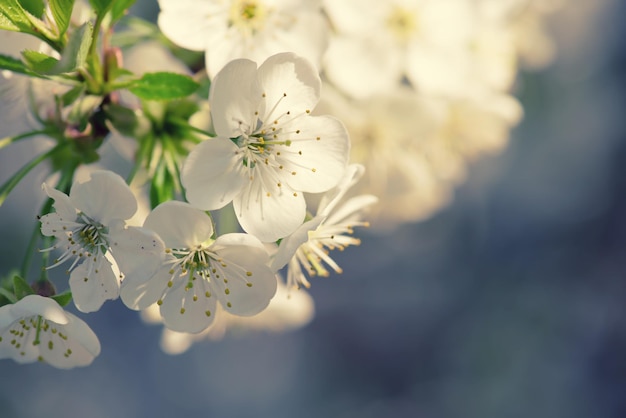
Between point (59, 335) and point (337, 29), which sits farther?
point (337, 29)

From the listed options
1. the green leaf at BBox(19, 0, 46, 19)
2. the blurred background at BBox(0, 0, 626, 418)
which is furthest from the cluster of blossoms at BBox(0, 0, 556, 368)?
the blurred background at BBox(0, 0, 626, 418)

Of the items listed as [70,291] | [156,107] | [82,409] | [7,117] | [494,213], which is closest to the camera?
[70,291]

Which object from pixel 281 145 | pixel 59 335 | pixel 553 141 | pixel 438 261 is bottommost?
pixel 59 335

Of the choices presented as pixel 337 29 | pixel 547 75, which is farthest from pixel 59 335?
pixel 547 75

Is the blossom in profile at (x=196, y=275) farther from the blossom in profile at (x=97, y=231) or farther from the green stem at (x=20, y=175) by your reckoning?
the green stem at (x=20, y=175)

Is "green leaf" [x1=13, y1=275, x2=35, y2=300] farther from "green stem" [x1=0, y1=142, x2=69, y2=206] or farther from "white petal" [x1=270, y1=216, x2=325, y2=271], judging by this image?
"white petal" [x1=270, y1=216, x2=325, y2=271]

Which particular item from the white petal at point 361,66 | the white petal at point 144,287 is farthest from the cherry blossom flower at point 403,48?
the white petal at point 144,287

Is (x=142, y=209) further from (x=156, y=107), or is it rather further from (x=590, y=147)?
(x=590, y=147)
